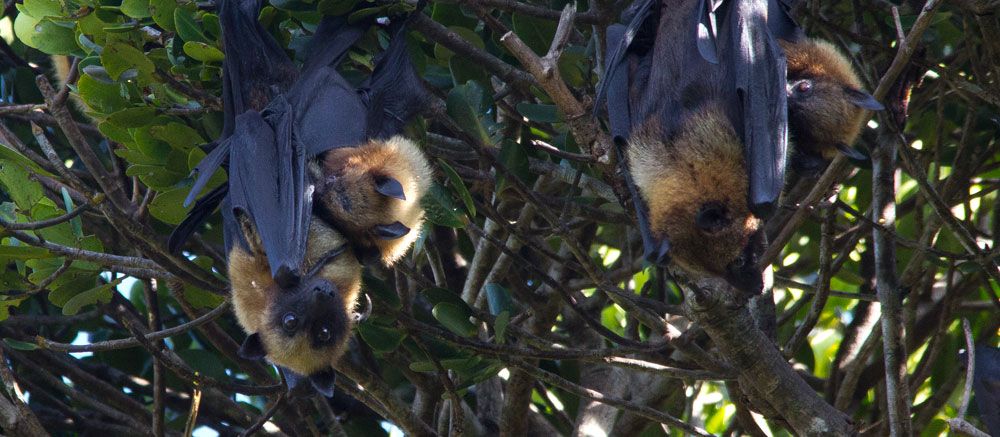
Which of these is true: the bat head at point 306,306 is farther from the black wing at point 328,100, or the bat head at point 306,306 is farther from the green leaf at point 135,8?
the green leaf at point 135,8

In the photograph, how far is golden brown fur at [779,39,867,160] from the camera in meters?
4.40

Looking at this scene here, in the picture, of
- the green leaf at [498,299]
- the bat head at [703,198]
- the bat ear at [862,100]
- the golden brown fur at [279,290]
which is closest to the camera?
the bat head at [703,198]

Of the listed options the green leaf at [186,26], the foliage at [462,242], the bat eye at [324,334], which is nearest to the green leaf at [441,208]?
the foliage at [462,242]

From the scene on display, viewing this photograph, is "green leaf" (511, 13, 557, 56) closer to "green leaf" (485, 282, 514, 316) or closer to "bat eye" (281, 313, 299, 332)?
"green leaf" (485, 282, 514, 316)

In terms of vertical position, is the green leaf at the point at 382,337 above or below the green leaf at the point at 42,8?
below

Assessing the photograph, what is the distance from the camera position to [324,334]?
4.57 m

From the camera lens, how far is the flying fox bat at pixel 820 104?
173 inches

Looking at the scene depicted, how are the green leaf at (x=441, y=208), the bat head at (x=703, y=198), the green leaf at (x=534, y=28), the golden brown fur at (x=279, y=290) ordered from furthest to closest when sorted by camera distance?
the green leaf at (x=534, y=28) → the green leaf at (x=441, y=208) → the golden brown fur at (x=279, y=290) → the bat head at (x=703, y=198)

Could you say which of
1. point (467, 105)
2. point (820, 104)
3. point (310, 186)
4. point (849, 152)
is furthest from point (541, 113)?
point (849, 152)

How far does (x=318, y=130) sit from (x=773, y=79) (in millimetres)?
1907

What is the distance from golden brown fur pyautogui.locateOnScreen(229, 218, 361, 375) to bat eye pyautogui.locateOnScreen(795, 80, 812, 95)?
192 cm

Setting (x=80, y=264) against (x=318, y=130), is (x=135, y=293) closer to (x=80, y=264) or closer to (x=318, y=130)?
(x=80, y=264)

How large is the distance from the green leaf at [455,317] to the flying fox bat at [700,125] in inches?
35.5

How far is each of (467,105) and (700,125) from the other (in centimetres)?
92
